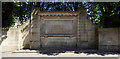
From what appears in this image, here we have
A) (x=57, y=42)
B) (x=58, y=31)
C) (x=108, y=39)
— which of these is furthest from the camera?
(x=58, y=31)

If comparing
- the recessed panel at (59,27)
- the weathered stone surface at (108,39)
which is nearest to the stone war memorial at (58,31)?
the recessed panel at (59,27)

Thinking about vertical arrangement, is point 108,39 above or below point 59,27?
below

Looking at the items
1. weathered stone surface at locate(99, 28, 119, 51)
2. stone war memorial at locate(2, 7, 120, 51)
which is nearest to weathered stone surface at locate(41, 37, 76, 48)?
stone war memorial at locate(2, 7, 120, 51)

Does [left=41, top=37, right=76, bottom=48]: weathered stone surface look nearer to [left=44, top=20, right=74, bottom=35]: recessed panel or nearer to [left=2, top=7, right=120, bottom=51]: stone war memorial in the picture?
[left=2, top=7, right=120, bottom=51]: stone war memorial

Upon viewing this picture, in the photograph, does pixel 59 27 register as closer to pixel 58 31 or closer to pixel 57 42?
pixel 58 31

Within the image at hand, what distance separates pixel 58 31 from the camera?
955 centimetres

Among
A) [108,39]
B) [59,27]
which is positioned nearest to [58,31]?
[59,27]

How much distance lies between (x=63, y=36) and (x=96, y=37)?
3774mm

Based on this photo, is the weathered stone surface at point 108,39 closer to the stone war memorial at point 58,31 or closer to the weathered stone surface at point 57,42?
the stone war memorial at point 58,31

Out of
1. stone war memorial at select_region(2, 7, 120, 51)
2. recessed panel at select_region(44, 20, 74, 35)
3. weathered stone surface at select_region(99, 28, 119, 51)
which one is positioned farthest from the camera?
recessed panel at select_region(44, 20, 74, 35)

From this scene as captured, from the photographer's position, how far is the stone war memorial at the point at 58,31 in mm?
9320

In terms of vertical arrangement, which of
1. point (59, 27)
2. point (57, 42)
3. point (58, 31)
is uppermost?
point (59, 27)

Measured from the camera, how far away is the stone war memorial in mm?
9320

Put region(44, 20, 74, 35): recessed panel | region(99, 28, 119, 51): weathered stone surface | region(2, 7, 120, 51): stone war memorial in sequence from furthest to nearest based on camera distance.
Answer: region(44, 20, 74, 35): recessed panel < region(2, 7, 120, 51): stone war memorial < region(99, 28, 119, 51): weathered stone surface
